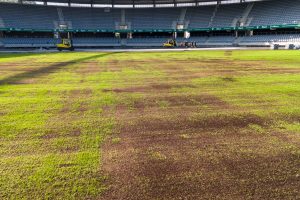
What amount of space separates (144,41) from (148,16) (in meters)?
6.95

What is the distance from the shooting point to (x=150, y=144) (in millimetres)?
5457

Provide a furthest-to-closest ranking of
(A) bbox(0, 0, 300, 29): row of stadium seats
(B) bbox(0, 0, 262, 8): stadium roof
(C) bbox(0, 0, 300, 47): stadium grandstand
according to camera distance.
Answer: (B) bbox(0, 0, 262, 8): stadium roof, (C) bbox(0, 0, 300, 47): stadium grandstand, (A) bbox(0, 0, 300, 29): row of stadium seats

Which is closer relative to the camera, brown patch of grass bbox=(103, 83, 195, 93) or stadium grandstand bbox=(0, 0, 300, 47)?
brown patch of grass bbox=(103, 83, 195, 93)

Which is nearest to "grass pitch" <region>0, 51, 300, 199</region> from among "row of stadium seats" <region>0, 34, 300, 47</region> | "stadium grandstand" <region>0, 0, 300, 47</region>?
"row of stadium seats" <region>0, 34, 300, 47</region>

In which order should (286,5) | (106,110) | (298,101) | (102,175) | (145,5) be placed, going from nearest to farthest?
1. (102,175)
2. (106,110)
3. (298,101)
4. (286,5)
5. (145,5)

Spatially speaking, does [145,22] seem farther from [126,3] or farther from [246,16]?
[246,16]

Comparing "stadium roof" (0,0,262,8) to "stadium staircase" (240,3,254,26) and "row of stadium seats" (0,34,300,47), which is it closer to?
"stadium staircase" (240,3,254,26)

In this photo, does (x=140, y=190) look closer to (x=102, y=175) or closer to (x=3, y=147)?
(x=102, y=175)

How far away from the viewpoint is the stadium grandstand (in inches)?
2007

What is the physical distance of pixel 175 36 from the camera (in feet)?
204

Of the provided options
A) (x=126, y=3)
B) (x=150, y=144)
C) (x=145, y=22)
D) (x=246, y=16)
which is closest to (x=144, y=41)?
(x=145, y=22)

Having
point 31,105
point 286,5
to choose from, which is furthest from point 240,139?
point 286,5

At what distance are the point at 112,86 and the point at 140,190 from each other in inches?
316

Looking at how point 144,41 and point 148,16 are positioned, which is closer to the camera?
point 144,41
